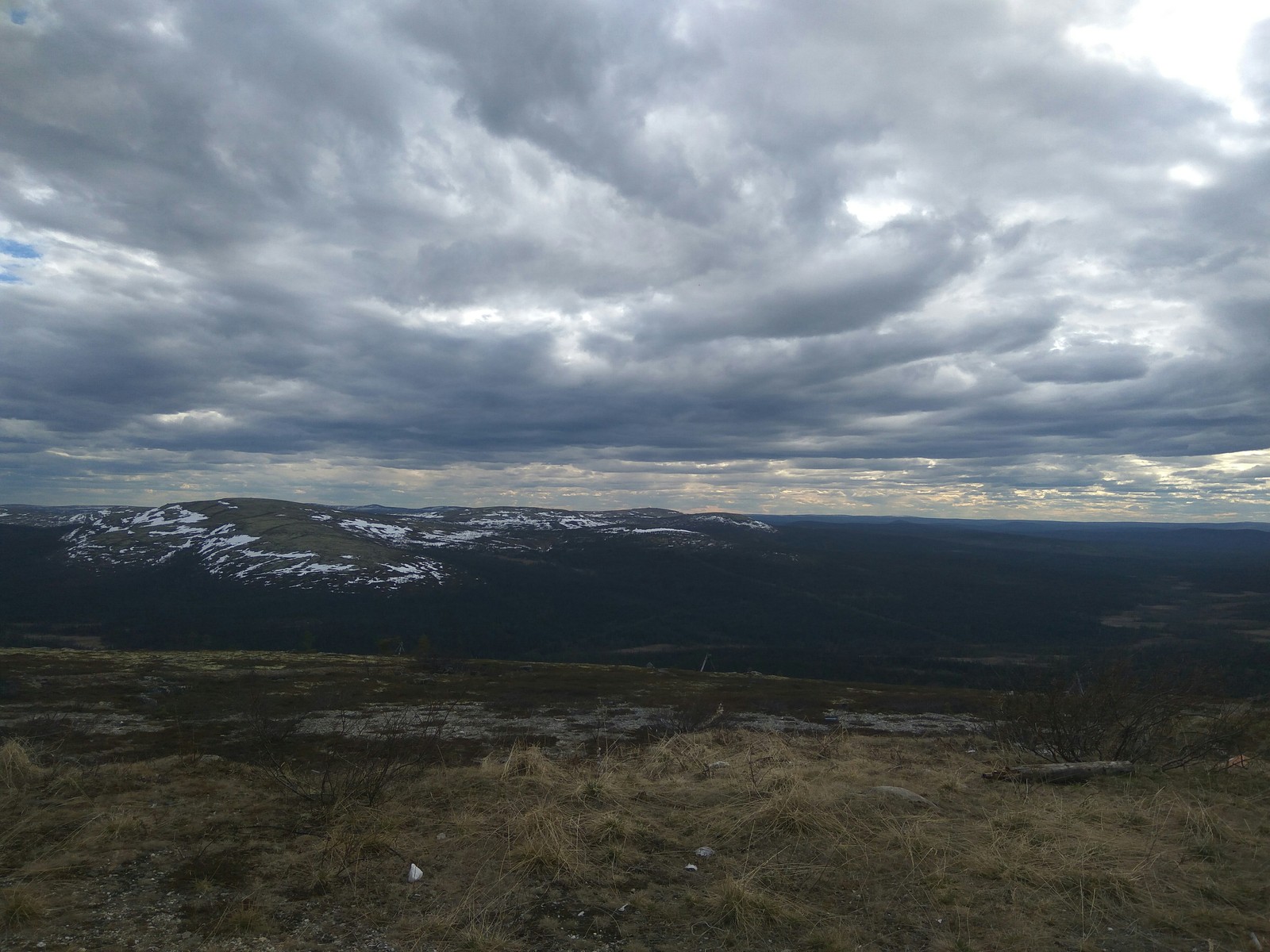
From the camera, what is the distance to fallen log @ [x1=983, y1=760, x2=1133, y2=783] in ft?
38.9

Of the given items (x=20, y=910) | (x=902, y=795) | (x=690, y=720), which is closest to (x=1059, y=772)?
(x=902, y=795)

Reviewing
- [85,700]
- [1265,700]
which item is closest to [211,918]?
[1265,700]

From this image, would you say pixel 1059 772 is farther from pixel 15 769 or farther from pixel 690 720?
pixel 15 769

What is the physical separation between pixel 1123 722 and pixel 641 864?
12572mm

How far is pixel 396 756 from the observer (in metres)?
13.8

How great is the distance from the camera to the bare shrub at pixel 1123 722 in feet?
44.4

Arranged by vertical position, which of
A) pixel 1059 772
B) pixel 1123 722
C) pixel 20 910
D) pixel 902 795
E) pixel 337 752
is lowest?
pixel 337 752

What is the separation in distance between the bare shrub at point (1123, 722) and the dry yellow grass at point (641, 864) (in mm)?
2344

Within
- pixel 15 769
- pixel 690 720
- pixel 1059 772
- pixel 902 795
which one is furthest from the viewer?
pixel 690 720

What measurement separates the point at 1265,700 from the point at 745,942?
2507cm

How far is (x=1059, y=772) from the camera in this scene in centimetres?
1196

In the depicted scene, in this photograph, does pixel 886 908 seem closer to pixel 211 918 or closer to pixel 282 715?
pixel 211 918

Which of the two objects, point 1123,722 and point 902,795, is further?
point 1123,722

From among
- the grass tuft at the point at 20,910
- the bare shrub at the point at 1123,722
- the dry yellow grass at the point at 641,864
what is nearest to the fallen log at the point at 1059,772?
the dry yellow grass at the point at 641,864
